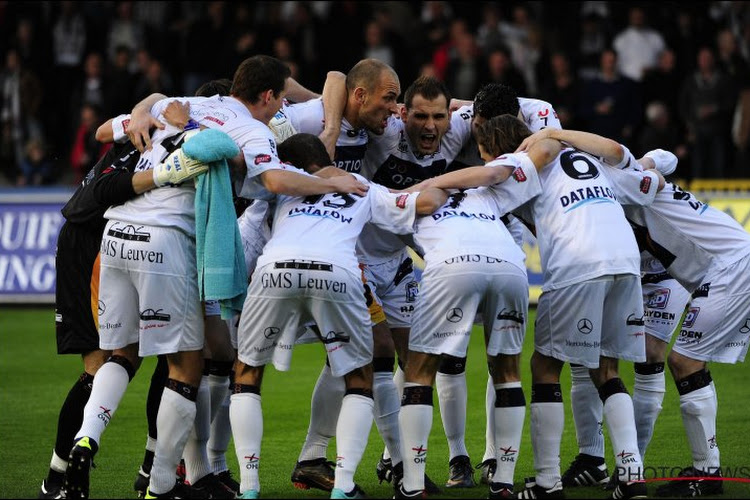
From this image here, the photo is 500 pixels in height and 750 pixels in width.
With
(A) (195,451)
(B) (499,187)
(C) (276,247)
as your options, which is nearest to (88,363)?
(A) (195,451)

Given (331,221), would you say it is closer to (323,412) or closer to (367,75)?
(323,412)

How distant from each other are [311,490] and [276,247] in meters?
1.80

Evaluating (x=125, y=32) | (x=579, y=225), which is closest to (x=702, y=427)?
(x=579, y=225)

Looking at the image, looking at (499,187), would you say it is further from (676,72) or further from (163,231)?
(676,72)

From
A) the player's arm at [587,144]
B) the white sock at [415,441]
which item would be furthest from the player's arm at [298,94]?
the white sock at [415,441]

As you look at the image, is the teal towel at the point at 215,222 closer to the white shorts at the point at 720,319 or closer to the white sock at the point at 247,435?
the white sock at the point at 247,435

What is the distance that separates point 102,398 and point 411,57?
13.5 meters

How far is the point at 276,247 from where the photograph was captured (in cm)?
753

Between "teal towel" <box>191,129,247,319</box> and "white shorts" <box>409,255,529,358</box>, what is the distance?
116 cm

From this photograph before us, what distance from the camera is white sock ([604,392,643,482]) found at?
754 cm

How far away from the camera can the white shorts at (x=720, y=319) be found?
321 inches

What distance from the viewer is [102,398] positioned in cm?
758

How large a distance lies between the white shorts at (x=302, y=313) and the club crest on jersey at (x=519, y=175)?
4.01ft

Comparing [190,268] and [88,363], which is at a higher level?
[190,268]
